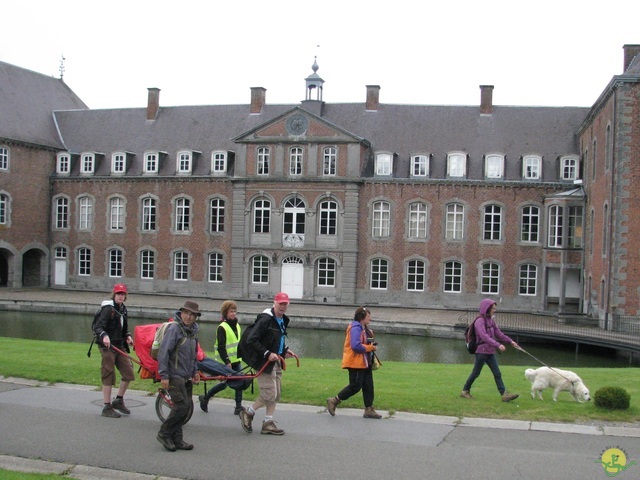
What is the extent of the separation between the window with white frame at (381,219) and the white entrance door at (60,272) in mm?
Result: 17176

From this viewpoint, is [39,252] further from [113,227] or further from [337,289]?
[337,289]

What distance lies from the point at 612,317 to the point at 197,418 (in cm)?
2033

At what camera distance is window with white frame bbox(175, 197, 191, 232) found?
131 ft

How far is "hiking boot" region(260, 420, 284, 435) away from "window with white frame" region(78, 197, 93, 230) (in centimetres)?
3424

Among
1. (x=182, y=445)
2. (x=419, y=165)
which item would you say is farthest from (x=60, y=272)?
(x=182, y=445)

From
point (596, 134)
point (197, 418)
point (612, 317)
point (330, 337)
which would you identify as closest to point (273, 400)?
point (197, 418)

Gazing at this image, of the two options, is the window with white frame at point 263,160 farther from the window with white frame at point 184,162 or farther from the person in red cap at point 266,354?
the person in red cap at point 266,354

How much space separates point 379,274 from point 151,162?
13340 millimetres

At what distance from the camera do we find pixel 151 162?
4044 cm

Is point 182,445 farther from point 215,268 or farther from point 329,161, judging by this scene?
point 215,268

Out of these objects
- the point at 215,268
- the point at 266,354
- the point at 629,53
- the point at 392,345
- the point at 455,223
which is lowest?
the point at 392,345

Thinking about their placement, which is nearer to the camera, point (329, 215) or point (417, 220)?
point (417, 220)

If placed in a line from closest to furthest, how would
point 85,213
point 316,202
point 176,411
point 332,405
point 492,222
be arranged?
point 176,411 → point 332,405 → point 492,222 → point 316,202 → point 85,213

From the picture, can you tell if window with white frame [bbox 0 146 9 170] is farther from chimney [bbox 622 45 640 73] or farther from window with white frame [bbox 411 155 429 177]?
chimney [bbox 622 45 640 73]
